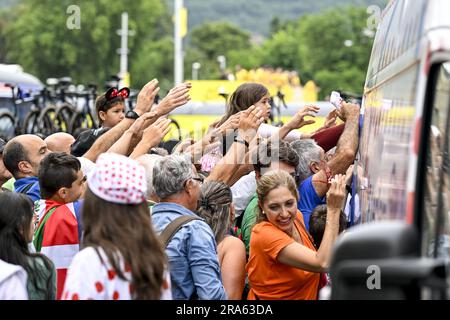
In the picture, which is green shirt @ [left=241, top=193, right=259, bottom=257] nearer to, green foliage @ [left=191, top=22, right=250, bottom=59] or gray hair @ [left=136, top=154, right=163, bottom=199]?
gray hair @ [left=136, top=154, right=163, bottom=199]

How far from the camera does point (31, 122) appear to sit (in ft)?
55.7

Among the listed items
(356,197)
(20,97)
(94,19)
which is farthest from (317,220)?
(94,19)

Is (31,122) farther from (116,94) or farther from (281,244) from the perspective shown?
(281,244)

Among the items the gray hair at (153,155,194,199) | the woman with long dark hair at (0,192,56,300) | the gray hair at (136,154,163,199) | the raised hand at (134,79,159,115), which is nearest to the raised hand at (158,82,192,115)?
the raised hand at (134,79,159,115)

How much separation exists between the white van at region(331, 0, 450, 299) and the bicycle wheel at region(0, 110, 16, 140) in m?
10.3

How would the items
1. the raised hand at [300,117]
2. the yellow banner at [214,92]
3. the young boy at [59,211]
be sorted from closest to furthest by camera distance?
the young boy at [59,211], the raised hand at [300,117], the yellow banner at [214,92]

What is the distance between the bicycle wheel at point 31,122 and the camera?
16422 mm

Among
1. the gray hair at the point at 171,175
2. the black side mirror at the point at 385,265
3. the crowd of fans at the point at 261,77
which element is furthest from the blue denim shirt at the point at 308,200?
the crowd of fans at the point at 261,77

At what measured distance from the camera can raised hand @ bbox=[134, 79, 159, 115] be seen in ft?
27.1

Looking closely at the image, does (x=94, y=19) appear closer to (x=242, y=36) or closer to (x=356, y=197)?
(x=242, y=36)

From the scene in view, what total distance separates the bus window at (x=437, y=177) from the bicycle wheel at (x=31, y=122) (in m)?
12.1

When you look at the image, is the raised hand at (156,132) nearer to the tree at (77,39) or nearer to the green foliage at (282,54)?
the tree at (77,39)

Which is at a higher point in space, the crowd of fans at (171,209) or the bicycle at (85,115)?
the bicycle at (85,115)

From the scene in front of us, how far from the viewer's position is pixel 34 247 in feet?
21.9
